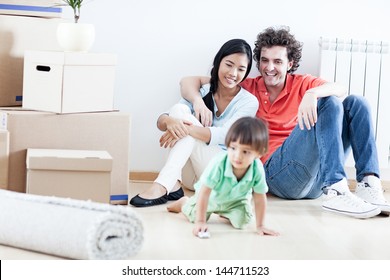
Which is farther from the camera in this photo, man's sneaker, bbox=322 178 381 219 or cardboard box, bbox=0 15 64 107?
cardboard box, bbox=0 15 64 107

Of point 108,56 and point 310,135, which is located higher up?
point 108,56

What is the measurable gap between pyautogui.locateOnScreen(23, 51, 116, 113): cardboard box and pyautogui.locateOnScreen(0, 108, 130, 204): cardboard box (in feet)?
0.13

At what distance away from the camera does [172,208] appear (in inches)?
112

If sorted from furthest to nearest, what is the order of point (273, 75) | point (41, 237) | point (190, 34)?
point (190, 34) → point (273, 75) → point (41, 237)

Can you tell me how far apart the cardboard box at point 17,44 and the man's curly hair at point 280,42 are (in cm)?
82

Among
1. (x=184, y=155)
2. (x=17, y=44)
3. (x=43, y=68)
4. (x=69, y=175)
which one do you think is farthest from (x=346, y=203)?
(x=17, y=44)

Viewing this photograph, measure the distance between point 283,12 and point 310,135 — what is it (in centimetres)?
75

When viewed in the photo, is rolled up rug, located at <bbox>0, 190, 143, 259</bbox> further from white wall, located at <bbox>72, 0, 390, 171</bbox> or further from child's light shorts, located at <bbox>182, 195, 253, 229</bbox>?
white wall, located at <bbox>72, 0, 390, 171</bbox>

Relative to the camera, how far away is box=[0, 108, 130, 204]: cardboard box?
9.46ft

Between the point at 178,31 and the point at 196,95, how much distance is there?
0.41 m

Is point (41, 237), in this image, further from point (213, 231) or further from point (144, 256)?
point (213, 231)

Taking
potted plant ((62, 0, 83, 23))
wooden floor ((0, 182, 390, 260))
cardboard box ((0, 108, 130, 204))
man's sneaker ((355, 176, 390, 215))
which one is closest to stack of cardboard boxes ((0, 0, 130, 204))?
cardboard box ((0, 108, 130, 204))

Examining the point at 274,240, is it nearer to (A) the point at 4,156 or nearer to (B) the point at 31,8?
(A) the point at 4,156
